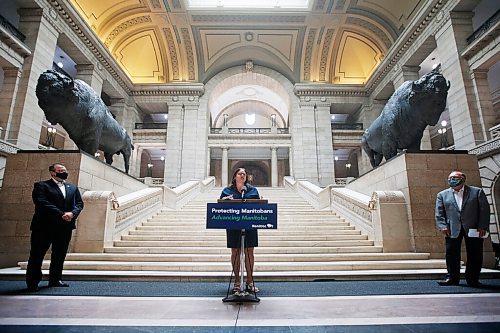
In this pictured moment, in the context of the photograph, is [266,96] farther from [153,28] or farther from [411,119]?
[411,119]

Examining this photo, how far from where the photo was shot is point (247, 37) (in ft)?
61.3

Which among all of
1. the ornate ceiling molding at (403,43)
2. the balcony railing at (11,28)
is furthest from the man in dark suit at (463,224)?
the balcony railing at (11,28)

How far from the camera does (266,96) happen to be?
2555cm

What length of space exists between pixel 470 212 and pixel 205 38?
18.4m

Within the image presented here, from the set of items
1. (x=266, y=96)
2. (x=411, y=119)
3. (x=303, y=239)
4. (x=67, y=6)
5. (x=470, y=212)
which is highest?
(x=266, y=96)

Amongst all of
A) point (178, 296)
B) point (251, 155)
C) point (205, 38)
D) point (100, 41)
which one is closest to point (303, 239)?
point (178, 296)

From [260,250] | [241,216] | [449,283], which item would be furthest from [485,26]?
[241,216]

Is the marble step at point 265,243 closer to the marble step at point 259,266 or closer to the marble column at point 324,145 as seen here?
the marble step at point 259,266

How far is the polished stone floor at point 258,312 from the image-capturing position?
6.80 feet

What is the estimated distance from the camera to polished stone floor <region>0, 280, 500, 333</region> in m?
2.07

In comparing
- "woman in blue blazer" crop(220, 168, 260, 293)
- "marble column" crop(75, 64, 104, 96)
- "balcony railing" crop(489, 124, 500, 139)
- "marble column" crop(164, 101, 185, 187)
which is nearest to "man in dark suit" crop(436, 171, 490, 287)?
"woman in blue blazer" crop(220, 168, 260, 293)

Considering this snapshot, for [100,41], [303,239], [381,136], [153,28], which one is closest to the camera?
[303,239]

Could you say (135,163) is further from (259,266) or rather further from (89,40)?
(259,266)

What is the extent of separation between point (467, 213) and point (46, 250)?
18.0 ft
